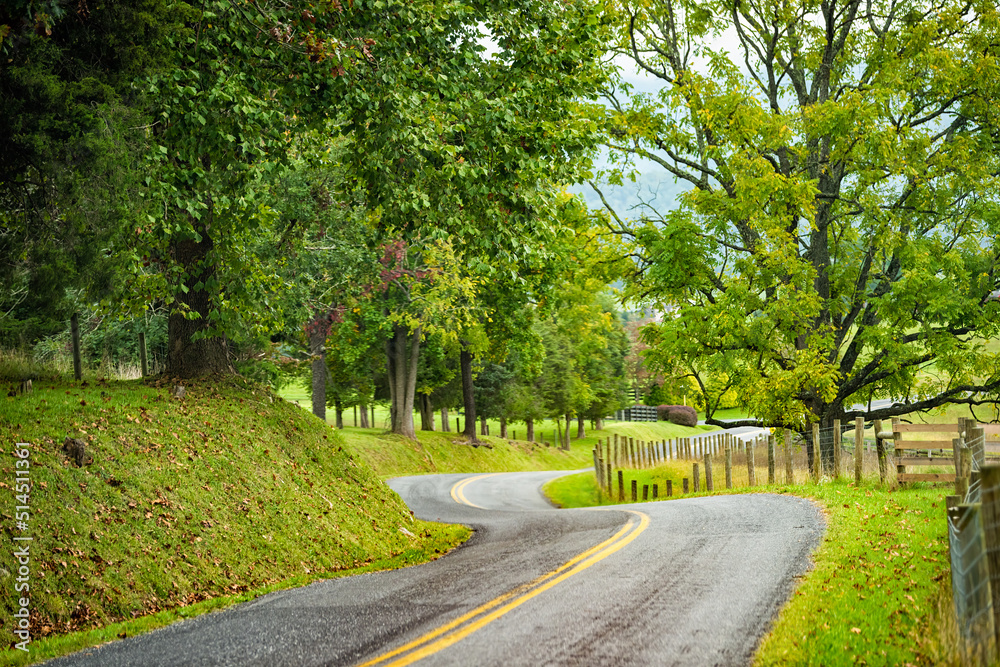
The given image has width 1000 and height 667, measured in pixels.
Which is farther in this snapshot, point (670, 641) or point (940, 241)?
point (940, 241)

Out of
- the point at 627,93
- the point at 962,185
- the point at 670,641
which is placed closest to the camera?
the point at 670,641

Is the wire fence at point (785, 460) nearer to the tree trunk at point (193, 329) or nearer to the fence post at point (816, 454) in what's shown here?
the fence post at point (816, 454)

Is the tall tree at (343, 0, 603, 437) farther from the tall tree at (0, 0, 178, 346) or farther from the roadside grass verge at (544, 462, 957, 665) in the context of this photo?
the roadside grass verge at (544, 462, 957, 665)

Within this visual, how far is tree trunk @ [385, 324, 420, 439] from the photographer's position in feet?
113

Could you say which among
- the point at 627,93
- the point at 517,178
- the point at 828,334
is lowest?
the point at 828,334

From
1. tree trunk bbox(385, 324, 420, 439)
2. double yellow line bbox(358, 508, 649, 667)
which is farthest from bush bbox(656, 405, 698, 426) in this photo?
double yellow line bbox(358, 508, 649, 667)

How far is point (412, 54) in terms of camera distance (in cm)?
1056

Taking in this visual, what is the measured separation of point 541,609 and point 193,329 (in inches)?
383

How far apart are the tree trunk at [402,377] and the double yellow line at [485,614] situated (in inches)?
950

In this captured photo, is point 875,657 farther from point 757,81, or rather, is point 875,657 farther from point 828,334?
point 757,81

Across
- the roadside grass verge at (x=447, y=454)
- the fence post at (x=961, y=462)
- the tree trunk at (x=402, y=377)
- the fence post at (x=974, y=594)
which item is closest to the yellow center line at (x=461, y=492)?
the roadside grass verge at (x=447, y=454)

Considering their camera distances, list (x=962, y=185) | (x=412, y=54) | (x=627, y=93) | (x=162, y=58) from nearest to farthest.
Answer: (x=162, y=58) → (x=412, y=54) → (x=962, y=185) → (x=627, y=93)

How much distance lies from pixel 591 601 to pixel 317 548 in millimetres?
5341

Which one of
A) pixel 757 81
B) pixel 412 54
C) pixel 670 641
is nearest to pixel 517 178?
pixel 412 54
